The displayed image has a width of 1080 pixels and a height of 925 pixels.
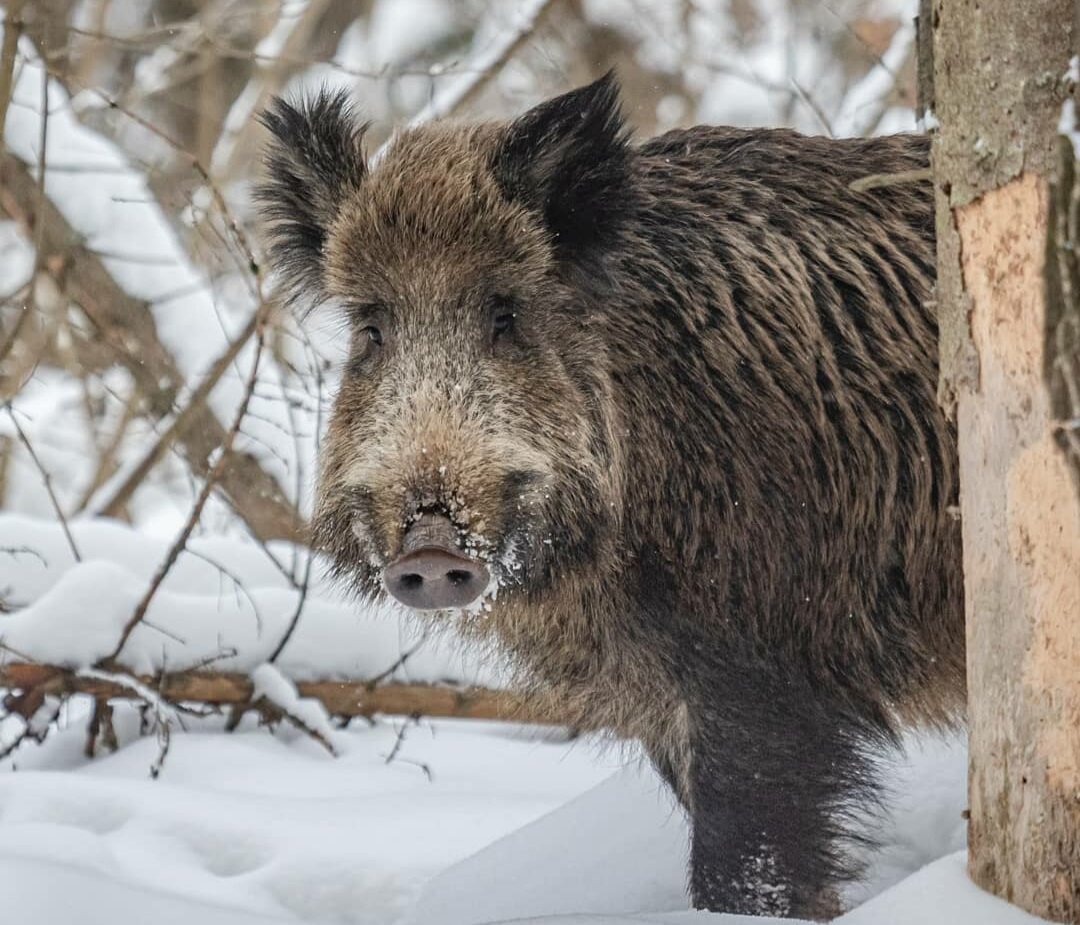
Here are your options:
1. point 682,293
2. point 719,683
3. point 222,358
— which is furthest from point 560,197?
point 222,358

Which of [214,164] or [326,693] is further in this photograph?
[214,164]

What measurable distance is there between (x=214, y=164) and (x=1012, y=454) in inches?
319

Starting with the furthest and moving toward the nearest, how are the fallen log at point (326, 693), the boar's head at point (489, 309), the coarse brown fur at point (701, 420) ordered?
the fallen log at point (326, 693)
the coarse brown fur at point (701, 420)
the boar's head at point (489, 309)

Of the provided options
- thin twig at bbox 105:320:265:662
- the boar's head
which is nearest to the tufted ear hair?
the boar's head

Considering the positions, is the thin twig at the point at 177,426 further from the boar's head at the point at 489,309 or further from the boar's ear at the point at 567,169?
the boar's ear at the point at 567,169

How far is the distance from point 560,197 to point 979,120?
126 cm

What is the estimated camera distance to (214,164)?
9711 millimetres

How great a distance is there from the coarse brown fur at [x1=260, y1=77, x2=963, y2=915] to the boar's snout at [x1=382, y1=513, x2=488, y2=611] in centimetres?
37

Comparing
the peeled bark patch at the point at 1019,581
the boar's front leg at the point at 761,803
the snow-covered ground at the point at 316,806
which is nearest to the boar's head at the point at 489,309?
the boar's front leg at the point at 761,803

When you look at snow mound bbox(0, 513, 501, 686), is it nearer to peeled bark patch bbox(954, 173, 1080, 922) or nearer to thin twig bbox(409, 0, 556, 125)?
peeled bark patch bbox(954, 173, 1080, 922)

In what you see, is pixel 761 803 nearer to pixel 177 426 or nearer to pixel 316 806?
pixel 316 806

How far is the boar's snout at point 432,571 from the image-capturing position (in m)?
2.88

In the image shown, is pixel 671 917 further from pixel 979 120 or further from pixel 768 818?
pixel 979 120

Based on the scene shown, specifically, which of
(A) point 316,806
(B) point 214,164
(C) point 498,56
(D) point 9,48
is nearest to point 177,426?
(D) point 9,48
